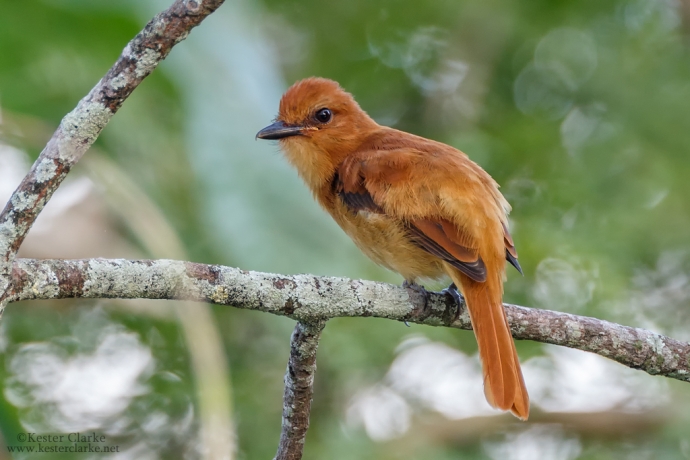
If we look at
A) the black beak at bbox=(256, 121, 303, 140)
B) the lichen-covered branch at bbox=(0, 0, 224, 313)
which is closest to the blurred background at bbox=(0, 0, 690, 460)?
the black beak at bbox=(256, 121, 303, 140)

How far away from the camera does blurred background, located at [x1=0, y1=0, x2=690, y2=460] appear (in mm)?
3514

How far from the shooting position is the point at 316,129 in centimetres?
444

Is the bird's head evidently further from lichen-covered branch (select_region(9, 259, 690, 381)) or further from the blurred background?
lichen-covered branch (select_region(9, 259, 690, 381))

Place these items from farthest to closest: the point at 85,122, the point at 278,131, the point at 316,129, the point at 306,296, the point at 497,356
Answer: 1. the point at 316,129
2. the point at 278,131
3. the point at 497,356
4. the point at 306,296
5. the point at 85,122

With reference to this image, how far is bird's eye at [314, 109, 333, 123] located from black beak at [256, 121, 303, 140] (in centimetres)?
14

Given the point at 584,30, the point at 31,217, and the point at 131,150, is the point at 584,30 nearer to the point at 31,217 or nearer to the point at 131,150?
the point at 131,150

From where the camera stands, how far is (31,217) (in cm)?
191

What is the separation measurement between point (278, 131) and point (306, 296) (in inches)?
74.5

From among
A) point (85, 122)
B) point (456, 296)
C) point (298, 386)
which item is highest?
point (456, 296)

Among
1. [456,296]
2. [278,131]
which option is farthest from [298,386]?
[278,131]

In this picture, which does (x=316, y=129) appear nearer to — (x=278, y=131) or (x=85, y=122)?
(x=278, y=131)

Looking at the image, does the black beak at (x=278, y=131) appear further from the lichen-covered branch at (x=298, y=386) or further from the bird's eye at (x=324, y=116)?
the lichen-covered branch at (x=298, y=386)

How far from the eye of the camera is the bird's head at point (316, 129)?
4320 millimetres

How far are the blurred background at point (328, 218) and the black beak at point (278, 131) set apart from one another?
11 cm
